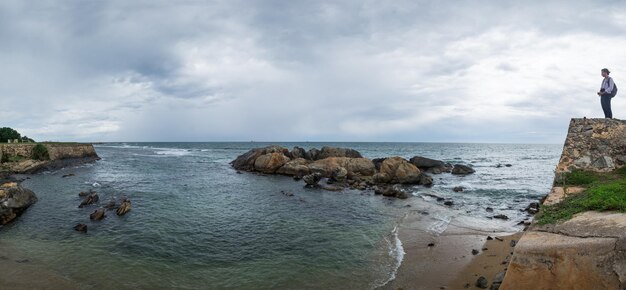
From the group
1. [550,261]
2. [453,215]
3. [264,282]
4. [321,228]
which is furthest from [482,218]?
[550,261]

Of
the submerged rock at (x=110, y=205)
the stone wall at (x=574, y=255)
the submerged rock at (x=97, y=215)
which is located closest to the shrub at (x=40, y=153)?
Result: the submerged rock at (x=110, y=205)

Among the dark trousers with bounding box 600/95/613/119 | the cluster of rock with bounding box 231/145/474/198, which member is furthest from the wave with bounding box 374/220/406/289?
the cluster of rock with bounding box 231/145/474/198

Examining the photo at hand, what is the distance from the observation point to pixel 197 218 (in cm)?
2245

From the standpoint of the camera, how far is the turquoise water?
44.4ft

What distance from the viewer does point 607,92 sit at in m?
13.1

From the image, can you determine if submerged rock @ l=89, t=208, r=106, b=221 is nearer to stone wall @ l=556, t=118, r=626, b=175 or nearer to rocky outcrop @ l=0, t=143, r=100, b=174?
stone wall @ l=556, t=118, r=626, b=175

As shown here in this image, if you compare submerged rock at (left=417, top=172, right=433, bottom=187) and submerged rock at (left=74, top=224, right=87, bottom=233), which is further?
submerged rock at (left=417, top=172, right=433, bottom=187)

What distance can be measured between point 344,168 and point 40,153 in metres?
43.8

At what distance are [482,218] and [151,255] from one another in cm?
2071

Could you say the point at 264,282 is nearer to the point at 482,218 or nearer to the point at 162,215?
the point at 162,215

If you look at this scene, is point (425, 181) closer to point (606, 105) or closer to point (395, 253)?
point (395, 253)

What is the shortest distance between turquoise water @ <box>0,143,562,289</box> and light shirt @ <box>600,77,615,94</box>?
1067 cm

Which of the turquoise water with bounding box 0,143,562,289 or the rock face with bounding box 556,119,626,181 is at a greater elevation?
the rock face with bounding box 556,119,626,181

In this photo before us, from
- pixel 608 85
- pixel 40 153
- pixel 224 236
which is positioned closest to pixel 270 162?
pixel 224 236
